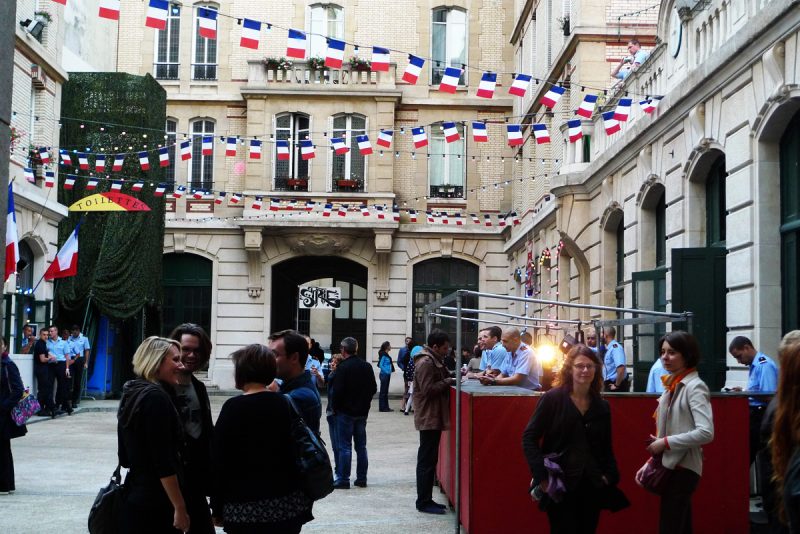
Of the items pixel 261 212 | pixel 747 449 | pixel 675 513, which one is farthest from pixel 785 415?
pixel 261 212

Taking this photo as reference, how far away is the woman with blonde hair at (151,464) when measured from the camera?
582 cm

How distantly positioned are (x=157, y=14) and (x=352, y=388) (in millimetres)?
5399

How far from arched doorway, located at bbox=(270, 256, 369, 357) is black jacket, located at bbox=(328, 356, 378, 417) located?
21.8 metres

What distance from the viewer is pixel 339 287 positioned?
122 feet

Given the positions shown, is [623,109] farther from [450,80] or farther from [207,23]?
[207,23]

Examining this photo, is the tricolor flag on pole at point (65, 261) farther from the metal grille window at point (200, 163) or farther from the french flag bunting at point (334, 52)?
the french flag bunting at point (334, 52)

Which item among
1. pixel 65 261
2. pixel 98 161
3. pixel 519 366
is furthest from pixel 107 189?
pixel 519 366

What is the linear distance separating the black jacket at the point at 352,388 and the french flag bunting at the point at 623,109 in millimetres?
6281

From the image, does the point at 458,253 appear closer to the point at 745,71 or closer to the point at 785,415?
the point at 745,71

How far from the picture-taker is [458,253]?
3409 cm

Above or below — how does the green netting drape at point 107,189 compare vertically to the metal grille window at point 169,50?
below

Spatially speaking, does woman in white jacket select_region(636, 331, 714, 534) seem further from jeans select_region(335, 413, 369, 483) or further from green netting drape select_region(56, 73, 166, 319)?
green netting drape select_region(56, 73, 166, 319)

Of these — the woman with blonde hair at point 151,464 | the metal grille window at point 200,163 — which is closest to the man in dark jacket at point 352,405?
the woman with blonde hair at point 151,464

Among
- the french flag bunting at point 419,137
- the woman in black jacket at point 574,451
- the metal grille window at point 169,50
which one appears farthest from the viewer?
the metal grille window at point 169,50
